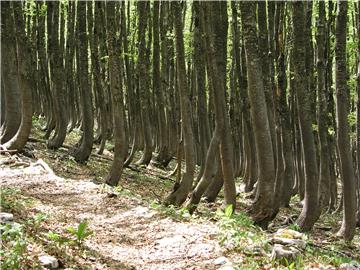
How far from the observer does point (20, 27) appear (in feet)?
39.8

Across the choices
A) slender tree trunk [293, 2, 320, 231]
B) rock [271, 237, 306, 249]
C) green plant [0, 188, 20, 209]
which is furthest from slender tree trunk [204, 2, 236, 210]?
green plant [0, 188, 20, 209]

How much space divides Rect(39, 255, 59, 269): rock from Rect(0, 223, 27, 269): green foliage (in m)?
0.22

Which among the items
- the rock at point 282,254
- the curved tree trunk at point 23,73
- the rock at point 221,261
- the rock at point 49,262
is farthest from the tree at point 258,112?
the curved tree trunk at point 23,73

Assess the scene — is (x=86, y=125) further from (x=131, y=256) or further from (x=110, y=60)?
(x=131, y=256)

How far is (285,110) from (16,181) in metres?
7.42

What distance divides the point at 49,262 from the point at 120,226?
3.18 meters

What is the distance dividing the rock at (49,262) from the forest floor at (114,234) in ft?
0.25

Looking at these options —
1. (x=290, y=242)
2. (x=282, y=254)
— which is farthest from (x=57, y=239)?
(x=290, y=242)

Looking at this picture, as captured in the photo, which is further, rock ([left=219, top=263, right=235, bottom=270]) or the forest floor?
the forest floor

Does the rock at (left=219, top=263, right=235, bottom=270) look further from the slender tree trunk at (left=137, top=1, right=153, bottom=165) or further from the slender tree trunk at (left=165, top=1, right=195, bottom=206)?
the slender tree trunk at (left=137, top=1, right=153, bottom=165)

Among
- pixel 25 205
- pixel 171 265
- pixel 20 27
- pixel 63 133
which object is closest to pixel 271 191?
pixel 171 265

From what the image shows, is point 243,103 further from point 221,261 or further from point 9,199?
point 221,261

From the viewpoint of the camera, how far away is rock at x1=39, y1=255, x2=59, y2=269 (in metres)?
5.33

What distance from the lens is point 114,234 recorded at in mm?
7949
